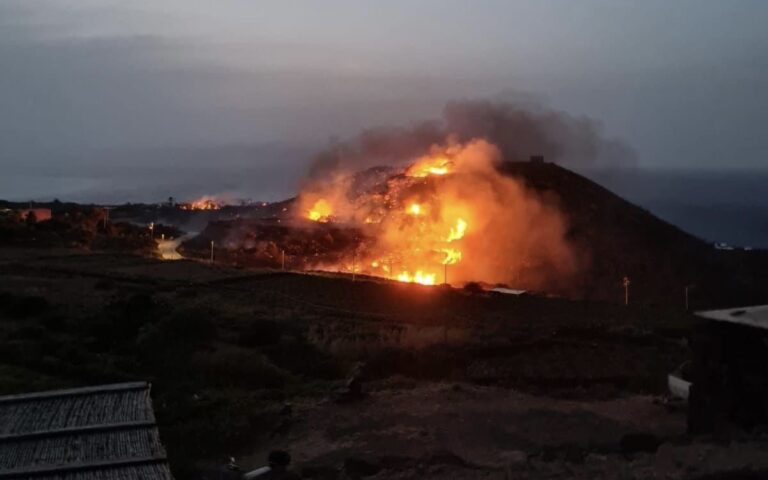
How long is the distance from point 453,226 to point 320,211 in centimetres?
1413

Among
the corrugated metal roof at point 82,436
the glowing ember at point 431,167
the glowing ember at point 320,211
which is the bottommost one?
the corrugated metal roof at point 82,436

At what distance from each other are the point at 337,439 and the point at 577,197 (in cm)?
4782

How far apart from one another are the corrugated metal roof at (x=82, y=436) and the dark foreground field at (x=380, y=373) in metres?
3.74

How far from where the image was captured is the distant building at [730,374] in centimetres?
1337

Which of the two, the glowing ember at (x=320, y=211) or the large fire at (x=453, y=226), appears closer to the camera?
the large fire at (x=453, y=226)

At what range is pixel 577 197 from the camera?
59.3m

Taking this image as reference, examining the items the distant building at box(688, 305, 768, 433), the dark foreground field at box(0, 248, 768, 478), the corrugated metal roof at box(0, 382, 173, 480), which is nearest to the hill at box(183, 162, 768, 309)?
the dark foreground field at box(0, 248, 768, 478)

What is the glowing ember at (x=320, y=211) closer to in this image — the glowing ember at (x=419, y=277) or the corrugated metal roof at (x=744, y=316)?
the glowing ember at (x=419, y=277)

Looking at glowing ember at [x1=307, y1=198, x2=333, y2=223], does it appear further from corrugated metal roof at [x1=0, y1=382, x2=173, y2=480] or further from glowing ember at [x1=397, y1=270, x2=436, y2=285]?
corrugated metal roof at [x1=0, y1=382, x2=173, y2=480]

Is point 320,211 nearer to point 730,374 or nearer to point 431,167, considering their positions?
point 431,167

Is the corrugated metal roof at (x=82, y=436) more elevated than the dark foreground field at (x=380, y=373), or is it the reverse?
the corrugated metal roof at (x=82, y=436)

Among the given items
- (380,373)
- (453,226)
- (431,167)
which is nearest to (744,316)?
(380,373)

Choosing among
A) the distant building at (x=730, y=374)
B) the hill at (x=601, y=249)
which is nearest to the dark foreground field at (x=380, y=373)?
the distant building at (x=730, y=374)

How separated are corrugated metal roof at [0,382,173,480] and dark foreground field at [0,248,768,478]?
374 centimetres
